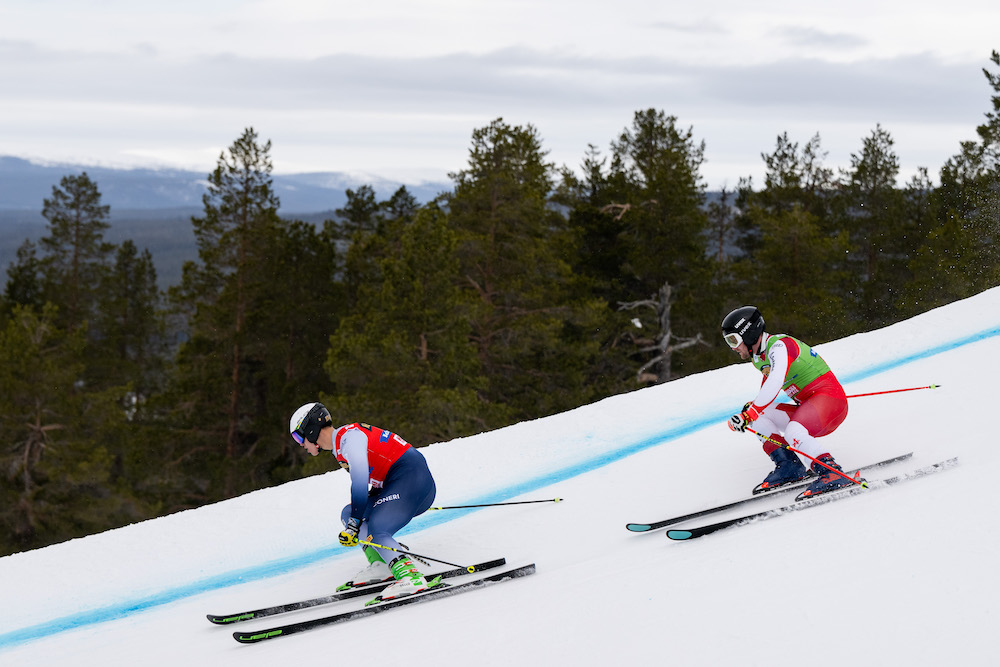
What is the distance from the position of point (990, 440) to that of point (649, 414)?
307cm

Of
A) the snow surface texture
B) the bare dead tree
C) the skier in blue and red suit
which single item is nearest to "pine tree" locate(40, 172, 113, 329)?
the bare dead tree

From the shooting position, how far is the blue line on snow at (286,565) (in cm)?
531

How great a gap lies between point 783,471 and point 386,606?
2.78 meters

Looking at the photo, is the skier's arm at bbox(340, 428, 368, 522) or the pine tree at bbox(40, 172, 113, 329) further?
the pine tree at bbox(40, 172, 113, 329)

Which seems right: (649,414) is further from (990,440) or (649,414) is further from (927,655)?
(927,655)

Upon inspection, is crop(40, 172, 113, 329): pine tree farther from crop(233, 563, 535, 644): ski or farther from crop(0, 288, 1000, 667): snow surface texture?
crop(233, 563, 535, 644): ski

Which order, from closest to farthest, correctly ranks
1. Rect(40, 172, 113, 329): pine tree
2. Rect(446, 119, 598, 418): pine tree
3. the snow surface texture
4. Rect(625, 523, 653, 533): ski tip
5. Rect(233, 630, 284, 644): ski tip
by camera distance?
the snow surface texture < Rect(233, 630, 284, 644): ski tip < Rect(625, 523, 653, 533): ski tip < Rect(446, 119, 598, 418): pine tree < Rect(40, 172, 113, 329): pine tree

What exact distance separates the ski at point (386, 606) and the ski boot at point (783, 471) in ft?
6.03

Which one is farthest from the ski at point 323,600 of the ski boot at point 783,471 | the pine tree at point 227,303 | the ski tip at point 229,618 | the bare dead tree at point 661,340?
the pine tree at point 227,303

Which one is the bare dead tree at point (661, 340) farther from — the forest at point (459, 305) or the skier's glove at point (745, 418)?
the skier's glove at point (745, 418)

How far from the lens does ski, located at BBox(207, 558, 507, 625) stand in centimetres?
471

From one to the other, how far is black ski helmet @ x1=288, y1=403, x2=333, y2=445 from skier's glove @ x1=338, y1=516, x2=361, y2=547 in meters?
0.51

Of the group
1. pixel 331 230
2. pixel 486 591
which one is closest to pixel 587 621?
pixel 486 591

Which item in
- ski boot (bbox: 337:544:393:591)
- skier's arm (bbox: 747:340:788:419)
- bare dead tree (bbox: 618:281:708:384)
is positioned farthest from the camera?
bare dead tree (bbox: 618:281:708:384)
